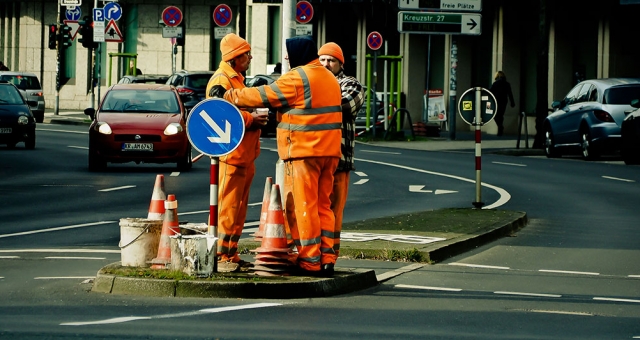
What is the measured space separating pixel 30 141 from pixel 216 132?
2205 centimetres

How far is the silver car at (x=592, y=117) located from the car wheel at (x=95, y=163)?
33.1 feet

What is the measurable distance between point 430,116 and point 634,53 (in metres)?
6.70

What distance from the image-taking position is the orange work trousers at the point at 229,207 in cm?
1134

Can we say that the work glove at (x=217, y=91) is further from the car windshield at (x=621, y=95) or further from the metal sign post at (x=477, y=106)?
the car windshield at (x=621, y=95)

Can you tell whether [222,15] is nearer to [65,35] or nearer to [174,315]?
[65,35]

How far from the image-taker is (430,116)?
44062 millimetres

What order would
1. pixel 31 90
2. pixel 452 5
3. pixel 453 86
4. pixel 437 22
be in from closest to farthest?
pixel 452 5, pixel 437 22, pixel 453 86, pixel 31 90

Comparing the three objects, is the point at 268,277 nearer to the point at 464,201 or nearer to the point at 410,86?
the point at 464,201

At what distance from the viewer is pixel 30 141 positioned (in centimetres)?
3222

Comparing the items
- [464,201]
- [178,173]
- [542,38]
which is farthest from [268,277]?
[542,38]

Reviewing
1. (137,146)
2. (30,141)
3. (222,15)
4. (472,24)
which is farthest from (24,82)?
(137,146)

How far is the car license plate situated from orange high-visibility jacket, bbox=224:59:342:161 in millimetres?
14226

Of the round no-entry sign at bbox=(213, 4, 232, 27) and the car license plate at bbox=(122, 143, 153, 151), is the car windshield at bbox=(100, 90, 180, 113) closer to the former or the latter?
the car license plate at bbox=(122, 143, 153, 151)

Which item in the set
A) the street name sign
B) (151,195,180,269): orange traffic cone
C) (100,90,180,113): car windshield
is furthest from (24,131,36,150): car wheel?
(151,195,180,269): orange traffic cone
